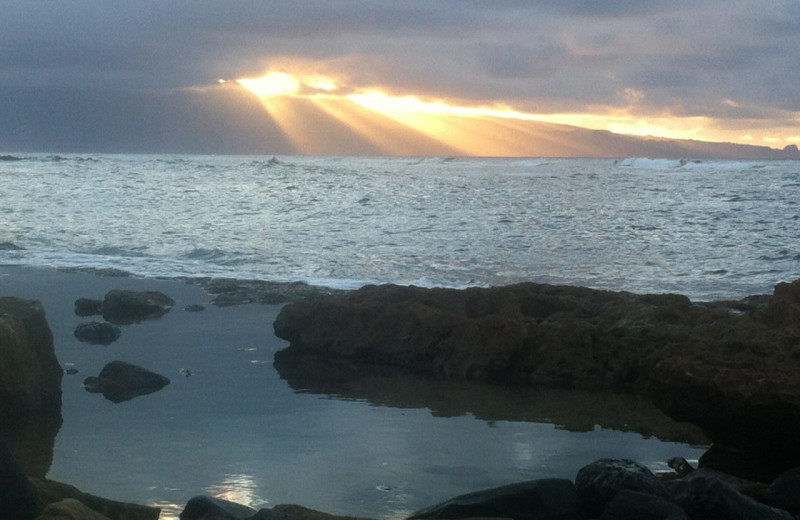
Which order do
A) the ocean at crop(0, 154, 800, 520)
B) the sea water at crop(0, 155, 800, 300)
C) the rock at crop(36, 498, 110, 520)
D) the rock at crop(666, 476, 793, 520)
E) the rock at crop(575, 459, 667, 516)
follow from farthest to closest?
1. the sea water at crop(0, 155, 800, 300)
2. the ocean at crop(0, 154, 800, 520)
3. the rock at crop(575, 459, 667, 516)
4. the rock at crop(666, 476, 793, 520)
5. the rock at crop(36, 498, 110, 520)

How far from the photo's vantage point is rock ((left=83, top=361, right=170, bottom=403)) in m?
7.41

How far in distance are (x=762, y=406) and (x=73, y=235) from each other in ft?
62.4

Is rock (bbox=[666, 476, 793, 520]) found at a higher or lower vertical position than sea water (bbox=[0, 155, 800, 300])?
lower

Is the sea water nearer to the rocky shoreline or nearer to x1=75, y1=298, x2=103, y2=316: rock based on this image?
x1=75, y1=298, x2=103, y2=316: rock

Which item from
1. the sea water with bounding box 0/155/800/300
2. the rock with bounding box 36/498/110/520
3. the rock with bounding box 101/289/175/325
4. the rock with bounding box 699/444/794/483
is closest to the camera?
the rock with bounding box 36/498/110/520

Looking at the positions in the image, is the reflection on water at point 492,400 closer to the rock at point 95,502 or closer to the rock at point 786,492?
the rock at point 786,492

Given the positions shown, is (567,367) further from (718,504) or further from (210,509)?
(210,509)

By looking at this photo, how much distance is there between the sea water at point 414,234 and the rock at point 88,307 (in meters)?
3.85

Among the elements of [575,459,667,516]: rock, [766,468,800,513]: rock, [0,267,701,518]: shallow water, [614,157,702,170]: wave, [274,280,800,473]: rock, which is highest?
[614,157,702,170]: wave

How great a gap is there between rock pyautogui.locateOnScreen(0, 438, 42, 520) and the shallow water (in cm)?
84

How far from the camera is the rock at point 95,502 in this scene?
14.8 feet

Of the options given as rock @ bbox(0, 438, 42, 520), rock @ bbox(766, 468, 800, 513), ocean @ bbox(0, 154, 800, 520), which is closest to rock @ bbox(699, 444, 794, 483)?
ocean @ bbox(0, 154, 800, 520)

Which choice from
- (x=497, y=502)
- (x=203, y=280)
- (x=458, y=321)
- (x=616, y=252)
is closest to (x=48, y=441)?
(x=497, y=502)

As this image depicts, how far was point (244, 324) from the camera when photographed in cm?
1045
